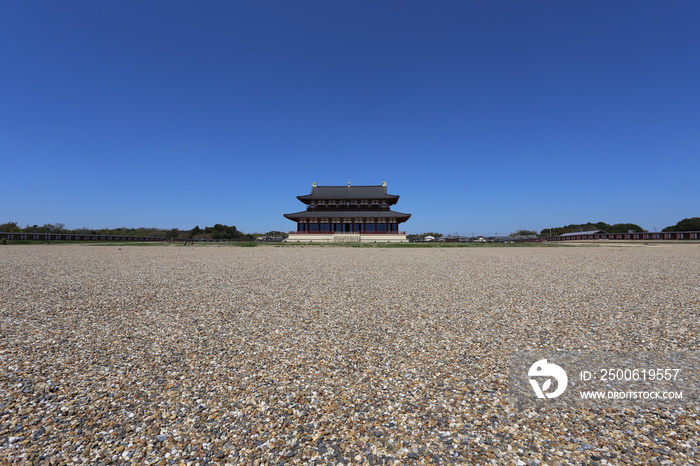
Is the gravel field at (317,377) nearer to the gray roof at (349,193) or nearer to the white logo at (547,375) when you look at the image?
the white logo at (547,375)

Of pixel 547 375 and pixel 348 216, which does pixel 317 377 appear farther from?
pixel 348 216

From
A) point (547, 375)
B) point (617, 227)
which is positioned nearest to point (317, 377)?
point (547, 375)

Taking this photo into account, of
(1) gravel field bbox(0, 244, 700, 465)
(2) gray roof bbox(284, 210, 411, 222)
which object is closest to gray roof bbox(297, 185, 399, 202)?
(2) gray roof bbox(284, 210, 411, 222)

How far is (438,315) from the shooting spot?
6.85 meters

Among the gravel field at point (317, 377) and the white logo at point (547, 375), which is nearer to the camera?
the gravel field at point (317, 377)

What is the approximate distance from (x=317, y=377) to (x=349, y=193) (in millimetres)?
59787

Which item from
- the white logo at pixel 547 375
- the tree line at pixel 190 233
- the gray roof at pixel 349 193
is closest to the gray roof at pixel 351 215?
the gray roof at pixel 349 193

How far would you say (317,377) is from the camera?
4.08 metres

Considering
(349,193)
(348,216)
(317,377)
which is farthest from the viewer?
(349,193)

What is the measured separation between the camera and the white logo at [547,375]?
3718 mm

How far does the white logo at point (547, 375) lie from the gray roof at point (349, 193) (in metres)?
56.8

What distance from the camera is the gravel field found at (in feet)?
9.02

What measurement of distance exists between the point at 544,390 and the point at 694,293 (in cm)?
889

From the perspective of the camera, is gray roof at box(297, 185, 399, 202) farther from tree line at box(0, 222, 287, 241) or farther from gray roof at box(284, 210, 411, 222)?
tree line at box(0, 222, 287, 241)
